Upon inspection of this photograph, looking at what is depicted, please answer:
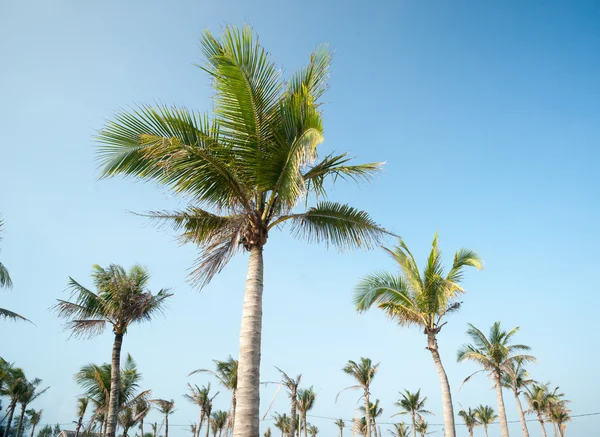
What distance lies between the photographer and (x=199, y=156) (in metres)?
6.82

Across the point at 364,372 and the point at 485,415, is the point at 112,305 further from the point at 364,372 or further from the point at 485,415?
the point at 485,415

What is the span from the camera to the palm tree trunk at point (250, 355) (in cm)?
533

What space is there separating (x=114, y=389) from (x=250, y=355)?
11.9 meters

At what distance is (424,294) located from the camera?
571 inches

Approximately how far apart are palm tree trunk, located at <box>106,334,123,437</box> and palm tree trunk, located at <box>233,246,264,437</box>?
11487 mm

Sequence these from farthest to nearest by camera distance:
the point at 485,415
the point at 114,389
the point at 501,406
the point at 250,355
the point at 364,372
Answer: the point at 485,415, the point at 364,372, the point at 501,406, the point at 114,389, the point at 250,355

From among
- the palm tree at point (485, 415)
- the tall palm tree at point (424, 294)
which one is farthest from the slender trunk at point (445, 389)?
the palm tree at point (485, 415)

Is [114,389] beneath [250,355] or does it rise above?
above

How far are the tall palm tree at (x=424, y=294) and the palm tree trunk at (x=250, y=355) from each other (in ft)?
30.4

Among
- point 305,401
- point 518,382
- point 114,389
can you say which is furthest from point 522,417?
point 114,389

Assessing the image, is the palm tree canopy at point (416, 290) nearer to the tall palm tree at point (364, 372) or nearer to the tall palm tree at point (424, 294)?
the tall palm tree at point (424, 294)

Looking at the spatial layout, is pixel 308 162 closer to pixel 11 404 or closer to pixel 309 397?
pixel 309 397

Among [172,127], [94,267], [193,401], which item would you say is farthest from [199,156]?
[193,401]

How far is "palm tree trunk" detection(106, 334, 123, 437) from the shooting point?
570 inches
